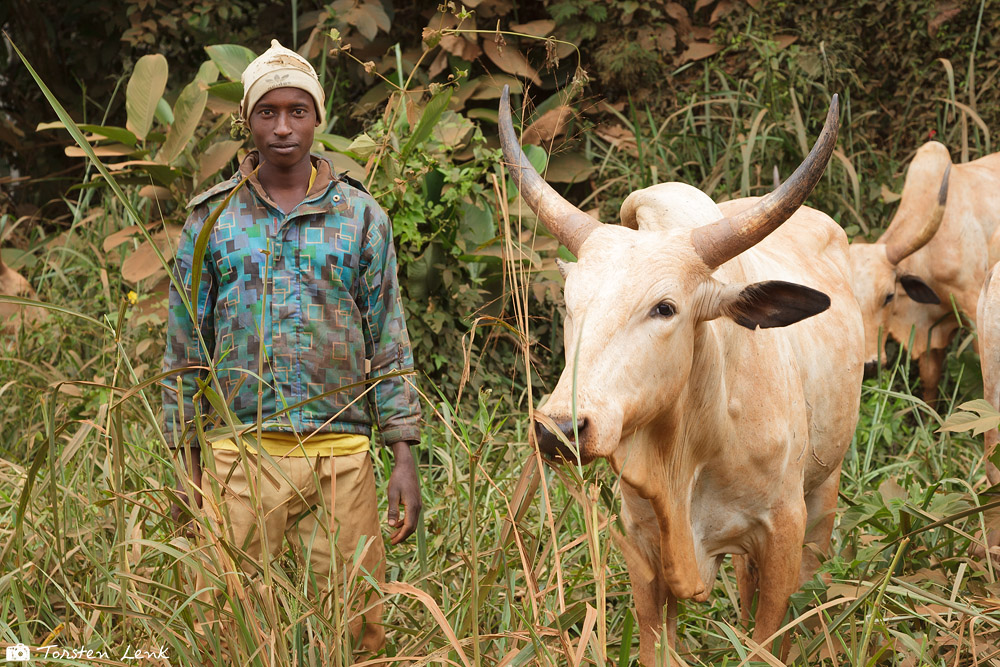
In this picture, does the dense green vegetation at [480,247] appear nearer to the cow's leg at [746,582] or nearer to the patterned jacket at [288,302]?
the cow's leg at [746,582]

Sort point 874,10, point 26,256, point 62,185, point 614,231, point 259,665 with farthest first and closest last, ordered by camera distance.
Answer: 1. point 62,185
2. point 874,10
3. point 26,256
4. point 614,231
5. point 259,665

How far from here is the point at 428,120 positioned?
14.4ft

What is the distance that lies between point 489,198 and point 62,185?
4.14 meters

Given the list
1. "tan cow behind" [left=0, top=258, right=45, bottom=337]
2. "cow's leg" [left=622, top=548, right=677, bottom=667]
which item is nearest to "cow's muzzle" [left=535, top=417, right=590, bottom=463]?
"cow's leg" [left=622, top=548, right=677, bottom=667]

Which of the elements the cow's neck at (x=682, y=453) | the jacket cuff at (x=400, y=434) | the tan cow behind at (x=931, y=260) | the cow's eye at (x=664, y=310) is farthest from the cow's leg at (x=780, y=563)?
the tan cow behind at (x=931, y=260)

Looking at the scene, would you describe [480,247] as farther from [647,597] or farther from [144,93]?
[647,597]

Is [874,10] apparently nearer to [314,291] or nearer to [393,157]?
[393,157]

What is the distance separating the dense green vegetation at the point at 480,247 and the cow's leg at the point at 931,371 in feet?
0.39

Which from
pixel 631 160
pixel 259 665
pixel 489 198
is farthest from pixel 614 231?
pixel 631 160

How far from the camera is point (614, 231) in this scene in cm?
249

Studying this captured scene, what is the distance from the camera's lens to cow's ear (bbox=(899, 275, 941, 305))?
5.61 m

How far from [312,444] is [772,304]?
4.13ft

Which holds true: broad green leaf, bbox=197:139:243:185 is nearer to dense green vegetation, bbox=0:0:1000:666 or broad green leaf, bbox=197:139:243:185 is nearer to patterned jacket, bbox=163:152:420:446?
dense green vegetation, bbox=0:0:1000:666

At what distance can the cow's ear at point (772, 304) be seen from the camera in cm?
240
